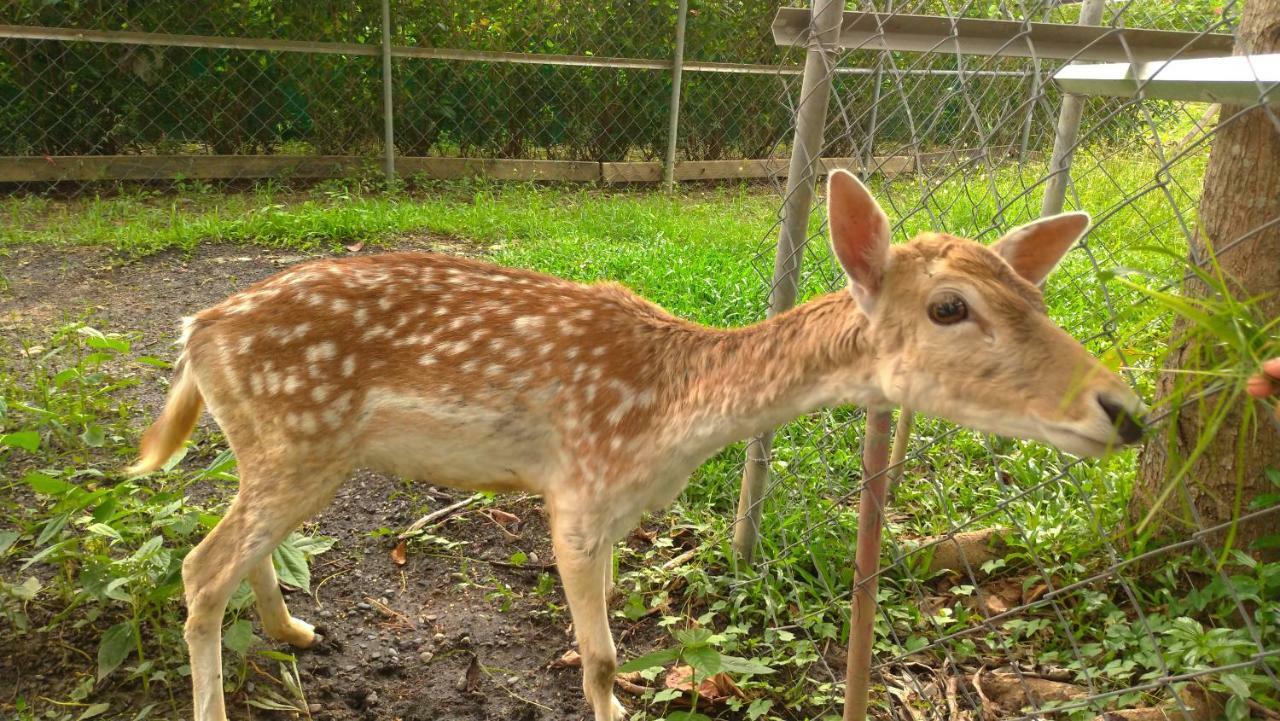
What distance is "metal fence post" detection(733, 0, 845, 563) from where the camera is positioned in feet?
8.73

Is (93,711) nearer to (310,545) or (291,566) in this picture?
(291,566)

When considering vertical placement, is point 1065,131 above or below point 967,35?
below

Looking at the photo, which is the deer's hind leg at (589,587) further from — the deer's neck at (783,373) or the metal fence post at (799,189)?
the metal fence post at (799,189)

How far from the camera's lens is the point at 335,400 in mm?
2738

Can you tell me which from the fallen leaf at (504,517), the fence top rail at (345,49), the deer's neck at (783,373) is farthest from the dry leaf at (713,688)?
the fence top rail at (345,49)

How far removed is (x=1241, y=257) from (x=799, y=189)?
4.02 ft

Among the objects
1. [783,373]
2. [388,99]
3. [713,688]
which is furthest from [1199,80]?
→ [388,99]

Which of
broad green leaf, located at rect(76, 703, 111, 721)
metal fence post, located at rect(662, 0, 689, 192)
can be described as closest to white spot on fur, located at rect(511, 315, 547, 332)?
broad green leaf, located at rect(76, 703, 111, 721)

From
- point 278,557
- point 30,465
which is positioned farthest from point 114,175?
point 278,557

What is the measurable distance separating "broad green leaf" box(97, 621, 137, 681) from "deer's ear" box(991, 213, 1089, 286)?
2.69m

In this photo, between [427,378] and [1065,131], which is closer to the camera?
[427,378]

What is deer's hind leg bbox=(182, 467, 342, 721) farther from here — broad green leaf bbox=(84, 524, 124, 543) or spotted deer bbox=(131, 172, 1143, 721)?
broad green leaf bbox=(84, 524, 124, 543)

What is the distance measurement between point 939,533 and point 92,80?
8.75m

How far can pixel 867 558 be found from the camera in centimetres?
232
